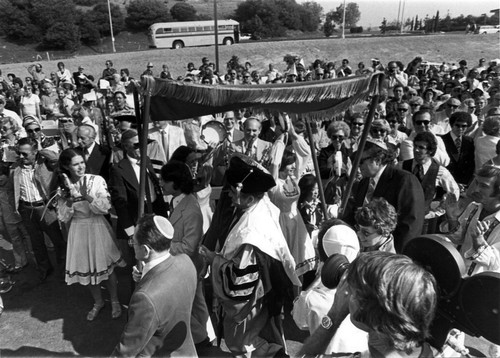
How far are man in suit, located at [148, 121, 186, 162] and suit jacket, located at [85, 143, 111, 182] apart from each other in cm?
98

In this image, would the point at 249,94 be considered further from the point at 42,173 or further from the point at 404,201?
the point at 42,173

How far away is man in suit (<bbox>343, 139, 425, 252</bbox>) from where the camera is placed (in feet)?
11.2

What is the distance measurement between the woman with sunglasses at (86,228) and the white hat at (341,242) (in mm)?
2458

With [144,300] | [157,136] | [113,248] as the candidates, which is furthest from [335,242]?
[157,136]

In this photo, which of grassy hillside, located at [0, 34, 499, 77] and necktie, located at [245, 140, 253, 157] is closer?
necktie, located at [245, 140, 253, 157]

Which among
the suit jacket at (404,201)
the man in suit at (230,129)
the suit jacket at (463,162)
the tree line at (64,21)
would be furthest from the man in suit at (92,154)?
the tree line at (64,21)

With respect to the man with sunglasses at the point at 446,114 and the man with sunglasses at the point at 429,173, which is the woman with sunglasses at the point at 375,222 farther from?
the man with sunglasses at the point at 446,114

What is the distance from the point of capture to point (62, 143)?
6.36 m

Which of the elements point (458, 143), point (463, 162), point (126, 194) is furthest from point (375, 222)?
point (458, 143)

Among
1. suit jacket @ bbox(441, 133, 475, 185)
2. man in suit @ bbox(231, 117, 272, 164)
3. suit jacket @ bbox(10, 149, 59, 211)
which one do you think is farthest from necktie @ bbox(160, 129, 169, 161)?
suit jacket @ bbox(441, 133, 475, 185)

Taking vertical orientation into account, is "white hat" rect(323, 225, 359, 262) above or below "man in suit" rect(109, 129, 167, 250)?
above

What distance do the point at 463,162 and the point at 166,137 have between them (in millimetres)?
4152

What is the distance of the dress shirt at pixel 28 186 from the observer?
15.7 feet

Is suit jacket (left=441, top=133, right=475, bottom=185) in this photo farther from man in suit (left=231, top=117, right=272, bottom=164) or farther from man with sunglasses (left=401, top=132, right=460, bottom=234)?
man in suit (left=231, top=117, right=272, bottom=164)
